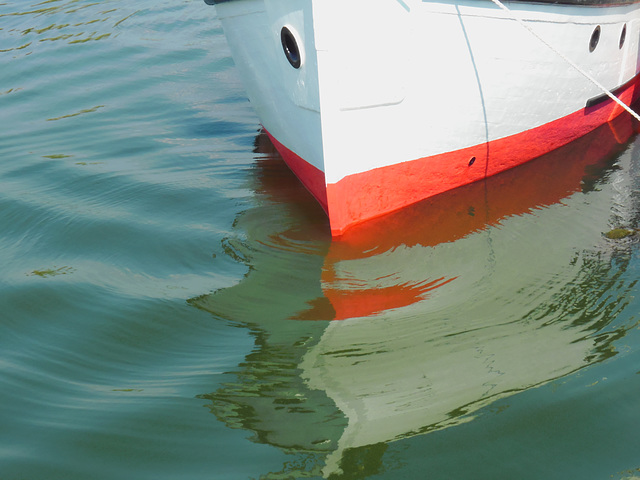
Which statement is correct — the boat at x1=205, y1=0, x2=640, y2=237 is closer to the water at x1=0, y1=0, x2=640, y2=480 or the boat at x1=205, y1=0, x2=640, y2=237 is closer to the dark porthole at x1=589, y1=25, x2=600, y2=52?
the dark porthole at x1=589, y1=25, x2=600, y2=52

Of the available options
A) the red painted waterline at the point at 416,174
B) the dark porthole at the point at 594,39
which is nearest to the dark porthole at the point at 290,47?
the red painted waterline at the point at 416,174

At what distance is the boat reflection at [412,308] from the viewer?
7.48 feet

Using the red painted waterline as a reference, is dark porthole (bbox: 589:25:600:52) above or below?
above

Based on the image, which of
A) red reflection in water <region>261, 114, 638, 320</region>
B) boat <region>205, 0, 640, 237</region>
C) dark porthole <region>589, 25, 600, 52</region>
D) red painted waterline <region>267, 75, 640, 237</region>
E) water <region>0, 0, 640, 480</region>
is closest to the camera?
water <region>0, 0, 640, 480</region>

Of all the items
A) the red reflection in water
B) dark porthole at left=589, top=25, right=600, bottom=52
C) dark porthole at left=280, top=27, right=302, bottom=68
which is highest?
dark porthole at left=280, top=27, right=302, bottom=68

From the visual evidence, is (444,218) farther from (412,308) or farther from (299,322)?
(299,322)

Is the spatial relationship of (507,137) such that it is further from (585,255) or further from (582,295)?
(582,295)

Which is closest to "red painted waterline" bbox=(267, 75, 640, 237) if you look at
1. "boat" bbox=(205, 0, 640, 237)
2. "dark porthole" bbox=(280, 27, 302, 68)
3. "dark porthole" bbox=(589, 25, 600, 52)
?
"boat" bbox=(205, 0, 640, 237)

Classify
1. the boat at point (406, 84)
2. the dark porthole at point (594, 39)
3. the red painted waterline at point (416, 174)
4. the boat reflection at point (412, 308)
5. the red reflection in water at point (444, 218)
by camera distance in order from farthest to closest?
1. the dark porthole at point (594, 39)
2. the red painted waterline at point (416, 174)
3. the boat at point (406, 84)
4. the red reflection in water at point (444, 218)
5. the boat reflection at point (412, 308)

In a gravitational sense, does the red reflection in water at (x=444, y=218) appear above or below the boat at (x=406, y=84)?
below

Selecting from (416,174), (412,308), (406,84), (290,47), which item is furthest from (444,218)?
(290,47)

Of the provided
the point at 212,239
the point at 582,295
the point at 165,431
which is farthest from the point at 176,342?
the point at 582,295

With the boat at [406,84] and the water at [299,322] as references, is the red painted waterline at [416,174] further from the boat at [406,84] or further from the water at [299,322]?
the water at [299,322]

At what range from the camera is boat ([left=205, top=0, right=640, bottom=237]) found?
3.38m
